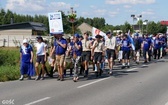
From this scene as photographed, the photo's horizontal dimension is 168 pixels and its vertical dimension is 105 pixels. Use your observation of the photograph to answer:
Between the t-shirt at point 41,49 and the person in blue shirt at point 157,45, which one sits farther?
the person in blue shirt at point 157,45

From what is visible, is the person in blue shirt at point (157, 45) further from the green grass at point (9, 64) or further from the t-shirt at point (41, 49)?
the t-shirt at point (41, 49)

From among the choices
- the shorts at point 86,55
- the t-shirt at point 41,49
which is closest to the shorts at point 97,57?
the shorts at point 86,55

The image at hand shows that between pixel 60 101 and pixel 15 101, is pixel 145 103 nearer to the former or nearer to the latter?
pixel 60 101

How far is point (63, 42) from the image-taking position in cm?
1393

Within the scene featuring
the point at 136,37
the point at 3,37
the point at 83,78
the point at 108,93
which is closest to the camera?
the point at 108,93

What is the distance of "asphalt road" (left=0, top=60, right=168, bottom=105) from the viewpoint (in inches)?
381

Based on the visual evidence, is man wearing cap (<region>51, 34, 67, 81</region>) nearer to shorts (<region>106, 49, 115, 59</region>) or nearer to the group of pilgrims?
the group of pilgrims

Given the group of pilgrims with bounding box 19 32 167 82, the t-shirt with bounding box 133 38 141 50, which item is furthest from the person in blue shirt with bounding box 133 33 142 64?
the group of pilgrims with bounding box 19 32 167 82

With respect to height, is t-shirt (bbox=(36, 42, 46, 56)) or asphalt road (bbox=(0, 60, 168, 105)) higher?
t-shirt (bbox=(36, 42, 46, 56))

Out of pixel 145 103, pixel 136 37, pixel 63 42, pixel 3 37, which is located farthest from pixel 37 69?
pixel 3 37

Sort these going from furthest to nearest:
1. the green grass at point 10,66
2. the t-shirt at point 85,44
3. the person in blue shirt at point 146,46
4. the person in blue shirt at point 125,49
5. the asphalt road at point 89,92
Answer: the person in blue shirt at point 146,46 → the person in blue shirt at point 125,49 → the t-shirt at point 85,44 → the green grass at point 10,66 → the asphalt road at point 89,92

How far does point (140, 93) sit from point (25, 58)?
18.4ft

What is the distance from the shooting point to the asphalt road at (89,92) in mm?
9672

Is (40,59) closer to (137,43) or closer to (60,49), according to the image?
Result: (60,49)
